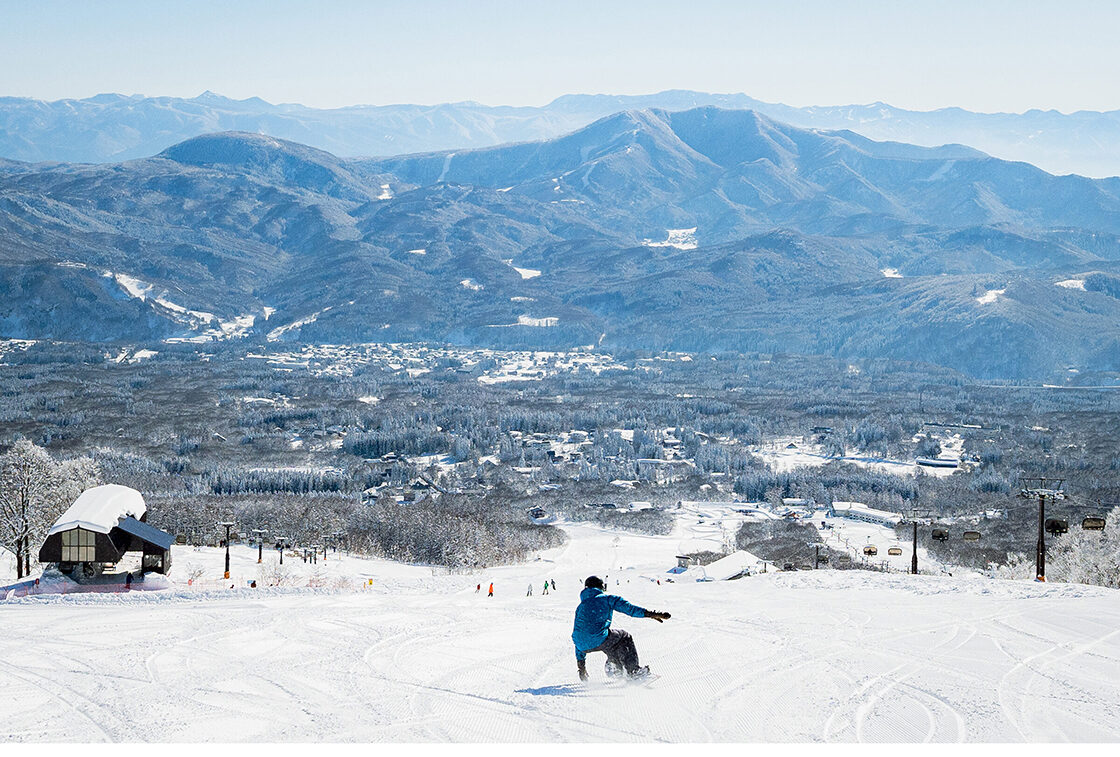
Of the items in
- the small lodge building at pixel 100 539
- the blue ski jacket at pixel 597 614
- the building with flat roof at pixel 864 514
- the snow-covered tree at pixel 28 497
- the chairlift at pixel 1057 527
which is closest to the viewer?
the blue ski jacket at pixel 597 614

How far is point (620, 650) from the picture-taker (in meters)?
16.0

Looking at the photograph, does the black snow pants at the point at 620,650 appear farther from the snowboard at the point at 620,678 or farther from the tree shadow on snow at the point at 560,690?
the tree shadow on snow at the point at 560,690

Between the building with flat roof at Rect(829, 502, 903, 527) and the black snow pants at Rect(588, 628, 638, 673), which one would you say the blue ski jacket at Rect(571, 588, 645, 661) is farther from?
the building with flat roof at Rect(829, 502, 903, 527)

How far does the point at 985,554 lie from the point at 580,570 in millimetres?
35497

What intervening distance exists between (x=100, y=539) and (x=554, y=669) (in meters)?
26.2

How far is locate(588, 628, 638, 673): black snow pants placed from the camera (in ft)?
52.2

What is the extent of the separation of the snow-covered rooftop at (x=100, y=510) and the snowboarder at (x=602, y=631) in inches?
1071

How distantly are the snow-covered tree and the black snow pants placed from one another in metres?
33.6

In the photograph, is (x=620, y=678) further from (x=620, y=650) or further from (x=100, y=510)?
(x=100, y=510)

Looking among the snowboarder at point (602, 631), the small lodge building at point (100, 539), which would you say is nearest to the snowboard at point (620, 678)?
the snowboarder at point (602, 631)

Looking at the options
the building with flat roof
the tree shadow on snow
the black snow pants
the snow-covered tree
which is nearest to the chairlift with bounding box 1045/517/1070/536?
the black snow pants

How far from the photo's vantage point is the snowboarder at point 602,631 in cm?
1580

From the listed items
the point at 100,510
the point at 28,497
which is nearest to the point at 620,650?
the point at 100,510

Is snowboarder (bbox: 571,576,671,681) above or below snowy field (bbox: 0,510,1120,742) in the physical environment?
above
